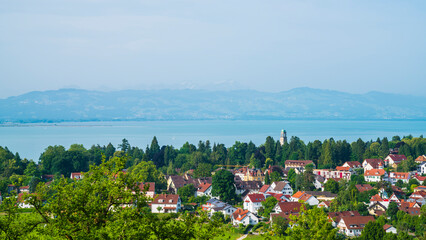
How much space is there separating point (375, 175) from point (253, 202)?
42.3ft

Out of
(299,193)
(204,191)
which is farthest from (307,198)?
(204,191)

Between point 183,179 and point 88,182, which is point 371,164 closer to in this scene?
point 183,179

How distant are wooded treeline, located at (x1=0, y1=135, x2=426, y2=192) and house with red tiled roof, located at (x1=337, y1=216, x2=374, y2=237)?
18541mm

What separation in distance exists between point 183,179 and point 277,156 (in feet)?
47.4

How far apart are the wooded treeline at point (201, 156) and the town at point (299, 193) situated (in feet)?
1.09

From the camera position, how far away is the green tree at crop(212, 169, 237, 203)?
33.5 m

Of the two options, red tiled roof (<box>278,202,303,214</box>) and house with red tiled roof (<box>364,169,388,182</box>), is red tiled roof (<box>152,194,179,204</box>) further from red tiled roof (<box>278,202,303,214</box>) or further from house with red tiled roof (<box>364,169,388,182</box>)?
house with red tiled roof (<box>364,169,388,182</box>)

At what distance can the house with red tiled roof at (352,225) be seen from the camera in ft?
81.1

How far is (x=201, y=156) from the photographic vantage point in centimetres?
4759

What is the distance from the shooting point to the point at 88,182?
26.6ft

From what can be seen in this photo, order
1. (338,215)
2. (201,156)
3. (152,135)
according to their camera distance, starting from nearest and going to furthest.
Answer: (338,215), (201,156), (152,135)

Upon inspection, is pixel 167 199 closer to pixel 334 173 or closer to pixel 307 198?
pixel 307 198

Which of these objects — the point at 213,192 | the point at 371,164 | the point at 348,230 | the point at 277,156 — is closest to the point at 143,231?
the point at 348,230

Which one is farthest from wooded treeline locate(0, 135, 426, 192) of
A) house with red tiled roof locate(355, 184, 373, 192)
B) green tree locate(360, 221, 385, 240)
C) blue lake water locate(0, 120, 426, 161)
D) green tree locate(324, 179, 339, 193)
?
blue lake water locate(0, 120, 426, 161)
